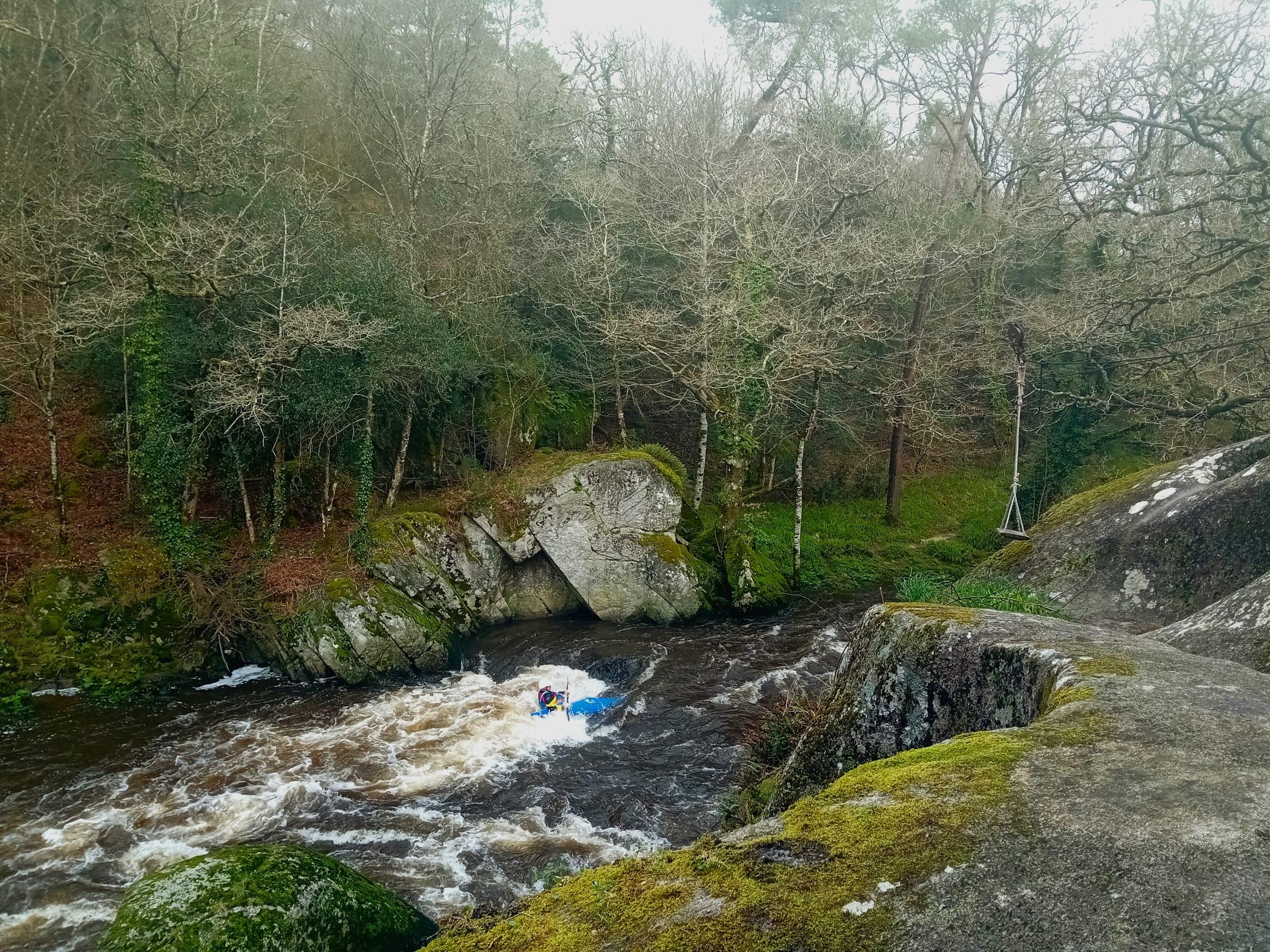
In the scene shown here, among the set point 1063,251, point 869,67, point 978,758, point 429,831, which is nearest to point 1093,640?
point 978,758

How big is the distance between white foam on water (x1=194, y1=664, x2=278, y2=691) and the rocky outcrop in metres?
2.83

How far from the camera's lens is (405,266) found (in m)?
17.4

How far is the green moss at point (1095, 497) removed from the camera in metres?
11.4

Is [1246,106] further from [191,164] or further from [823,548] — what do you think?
[191,164]

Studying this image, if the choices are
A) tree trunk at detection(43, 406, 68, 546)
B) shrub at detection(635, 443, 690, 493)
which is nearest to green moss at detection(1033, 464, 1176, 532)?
shrub at detection(635, 443, 690, 493)

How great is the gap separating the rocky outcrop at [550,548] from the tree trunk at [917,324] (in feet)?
26.6

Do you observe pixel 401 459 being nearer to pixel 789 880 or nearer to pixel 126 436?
pixel 126 436

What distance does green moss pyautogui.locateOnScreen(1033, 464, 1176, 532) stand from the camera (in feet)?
37.4

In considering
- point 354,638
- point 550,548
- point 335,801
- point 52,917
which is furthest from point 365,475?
point 52,917

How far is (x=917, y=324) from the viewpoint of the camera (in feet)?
71.5

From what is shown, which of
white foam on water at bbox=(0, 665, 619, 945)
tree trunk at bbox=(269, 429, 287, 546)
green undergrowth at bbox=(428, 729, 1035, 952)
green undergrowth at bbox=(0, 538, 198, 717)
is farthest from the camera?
tree trunk at bbox=(269, 429, 287, 546)

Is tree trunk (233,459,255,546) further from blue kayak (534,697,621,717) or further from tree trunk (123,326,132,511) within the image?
blue kayak (534,697,621,717)

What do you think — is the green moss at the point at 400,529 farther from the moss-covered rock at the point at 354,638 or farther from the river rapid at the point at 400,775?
the river rapid at the point at 400,775

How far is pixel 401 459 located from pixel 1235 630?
50.8ft
